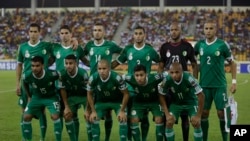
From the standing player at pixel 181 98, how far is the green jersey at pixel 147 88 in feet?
0.57

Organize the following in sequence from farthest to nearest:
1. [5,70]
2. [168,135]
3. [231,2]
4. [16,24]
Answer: [16,24] < [231,2] < [5,70] < [168,135]

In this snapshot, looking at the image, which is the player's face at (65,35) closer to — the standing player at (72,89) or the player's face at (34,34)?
the player's face at (34,34)

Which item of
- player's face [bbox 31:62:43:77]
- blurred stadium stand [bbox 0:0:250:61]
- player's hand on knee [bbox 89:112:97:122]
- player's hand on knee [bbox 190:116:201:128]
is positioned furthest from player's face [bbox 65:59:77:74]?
blurred stadium stand [bbox 0:0:250:61]

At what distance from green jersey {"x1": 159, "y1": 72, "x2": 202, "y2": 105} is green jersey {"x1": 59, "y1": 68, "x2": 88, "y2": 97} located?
1.48m

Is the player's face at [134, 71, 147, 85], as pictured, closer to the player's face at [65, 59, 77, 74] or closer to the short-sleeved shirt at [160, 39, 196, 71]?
the short-sleeved shirt at [160, 39, 196, 71]

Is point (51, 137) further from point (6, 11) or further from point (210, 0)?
point (6, 11)

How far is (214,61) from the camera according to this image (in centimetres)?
905

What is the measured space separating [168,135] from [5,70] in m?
30.1

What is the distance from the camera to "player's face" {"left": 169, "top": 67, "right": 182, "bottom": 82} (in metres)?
8.06

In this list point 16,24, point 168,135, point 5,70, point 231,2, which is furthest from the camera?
point 16,24

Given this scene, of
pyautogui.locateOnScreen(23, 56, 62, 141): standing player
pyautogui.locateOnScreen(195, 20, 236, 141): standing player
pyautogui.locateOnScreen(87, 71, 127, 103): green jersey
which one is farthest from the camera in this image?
pyautogui.locateOnScreen(195, 20, 236, 141): standing player

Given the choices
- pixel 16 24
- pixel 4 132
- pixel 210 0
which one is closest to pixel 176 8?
pixel 210 0

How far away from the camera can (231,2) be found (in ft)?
145

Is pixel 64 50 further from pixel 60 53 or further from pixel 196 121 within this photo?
pixel 196 121
